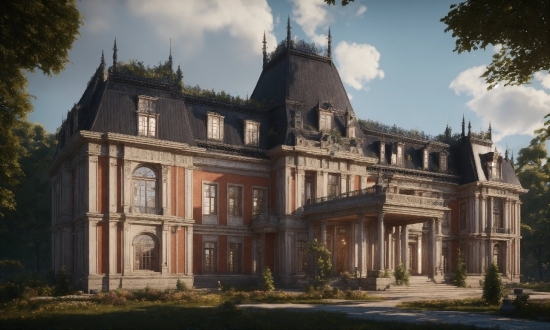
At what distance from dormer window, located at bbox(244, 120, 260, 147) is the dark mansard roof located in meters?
0.43

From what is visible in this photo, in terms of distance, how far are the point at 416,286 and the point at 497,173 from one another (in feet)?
60.0

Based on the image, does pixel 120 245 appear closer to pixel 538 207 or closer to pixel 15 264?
pixel 15 264

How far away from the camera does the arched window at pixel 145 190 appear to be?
31.9 m

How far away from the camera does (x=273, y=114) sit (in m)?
38.5

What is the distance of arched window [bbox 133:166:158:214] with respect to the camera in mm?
31906

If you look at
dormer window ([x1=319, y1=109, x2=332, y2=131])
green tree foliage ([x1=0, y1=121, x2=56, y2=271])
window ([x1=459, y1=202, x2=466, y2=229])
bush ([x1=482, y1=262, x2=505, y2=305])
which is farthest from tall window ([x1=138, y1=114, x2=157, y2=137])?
window ([x1=459, y1=202, x2=466, y2=229])

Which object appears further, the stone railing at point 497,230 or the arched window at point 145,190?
the stone railing at point 497,230

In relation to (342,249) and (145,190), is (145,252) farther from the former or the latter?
(342,249)

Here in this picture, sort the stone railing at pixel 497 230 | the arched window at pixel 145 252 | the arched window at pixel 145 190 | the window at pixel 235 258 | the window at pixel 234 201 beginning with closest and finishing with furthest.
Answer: the arched window at pixel 145 252 < the arched window at pixel 145 190 < the window at pixel 235 258 < the window at pixel 234 201 < the stone railing at pixel 497 230

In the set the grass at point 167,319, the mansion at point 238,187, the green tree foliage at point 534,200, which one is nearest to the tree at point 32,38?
the mansion at point 238,187

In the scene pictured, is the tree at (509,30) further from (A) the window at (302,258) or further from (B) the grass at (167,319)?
(A) the window at (302,258)

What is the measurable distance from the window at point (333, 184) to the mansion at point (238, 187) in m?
0.08

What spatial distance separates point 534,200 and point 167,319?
166 feet

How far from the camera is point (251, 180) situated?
120ft
